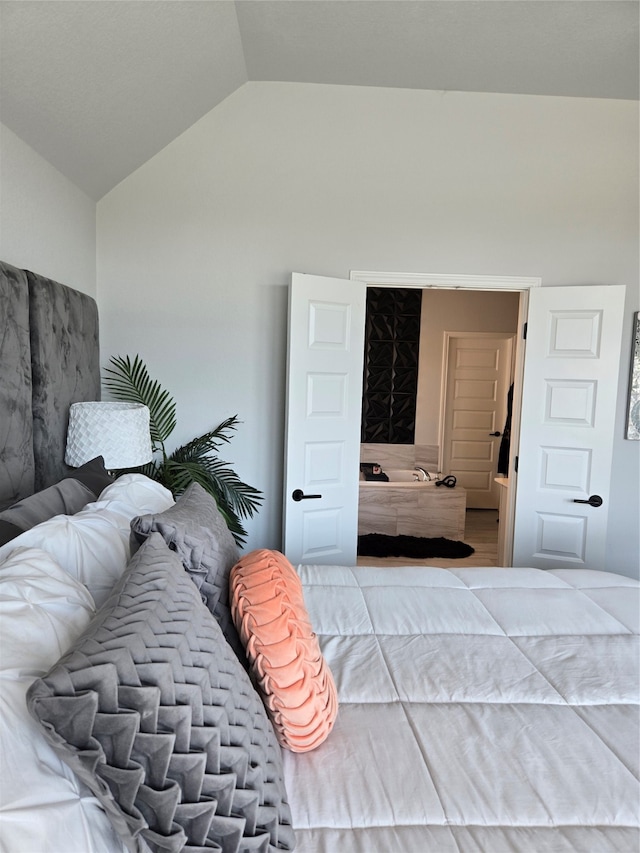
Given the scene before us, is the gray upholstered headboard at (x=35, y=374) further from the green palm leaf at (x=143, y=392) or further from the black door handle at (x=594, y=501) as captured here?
the black door handle at (x=594, y=501)

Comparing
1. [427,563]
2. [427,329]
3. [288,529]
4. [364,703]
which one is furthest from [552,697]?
Result: [427,329]

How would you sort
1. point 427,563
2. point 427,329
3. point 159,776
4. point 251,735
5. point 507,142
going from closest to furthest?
point 159,776 → point 251,735 → point 507,142 → point 427,563 → point 427,329

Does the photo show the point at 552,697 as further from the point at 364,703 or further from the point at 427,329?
the point at 427,329

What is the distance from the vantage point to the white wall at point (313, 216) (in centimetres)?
328

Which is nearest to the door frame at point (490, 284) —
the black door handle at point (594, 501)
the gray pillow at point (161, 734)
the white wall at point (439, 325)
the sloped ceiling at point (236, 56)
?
the black door handle at point (594, 501)

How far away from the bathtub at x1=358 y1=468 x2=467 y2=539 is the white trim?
2.27 meters

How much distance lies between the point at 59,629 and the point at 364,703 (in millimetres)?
733

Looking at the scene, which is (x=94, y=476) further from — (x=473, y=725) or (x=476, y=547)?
(x=476, y=547)

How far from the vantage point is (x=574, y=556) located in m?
3.46

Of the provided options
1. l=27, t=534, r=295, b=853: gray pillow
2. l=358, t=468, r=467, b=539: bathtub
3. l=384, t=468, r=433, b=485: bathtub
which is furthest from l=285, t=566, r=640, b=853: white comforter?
l=384, t=468, r=433, b=485: bathtub

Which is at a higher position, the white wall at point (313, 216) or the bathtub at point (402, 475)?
the white wall at point (313, 216)

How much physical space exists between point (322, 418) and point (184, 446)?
0.88 m

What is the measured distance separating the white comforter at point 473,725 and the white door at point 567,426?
1639 mm

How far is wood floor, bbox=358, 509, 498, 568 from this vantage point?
446 centimetres
